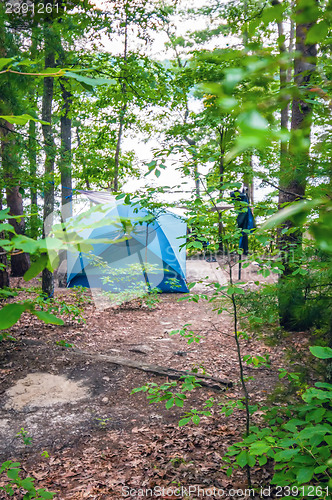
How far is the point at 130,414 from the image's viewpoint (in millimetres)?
2645

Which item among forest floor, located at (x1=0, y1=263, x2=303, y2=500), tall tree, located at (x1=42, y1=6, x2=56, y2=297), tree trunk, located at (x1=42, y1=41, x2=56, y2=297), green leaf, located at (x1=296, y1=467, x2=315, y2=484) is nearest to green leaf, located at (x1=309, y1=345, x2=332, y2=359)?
green leaf, located at (x1=296, y1=467, x2=315, y2=484)

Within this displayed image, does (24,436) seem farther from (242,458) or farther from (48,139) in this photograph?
(48,139)

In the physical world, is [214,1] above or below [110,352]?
above

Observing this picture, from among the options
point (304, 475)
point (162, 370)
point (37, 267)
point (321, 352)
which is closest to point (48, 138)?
point (162, 370)

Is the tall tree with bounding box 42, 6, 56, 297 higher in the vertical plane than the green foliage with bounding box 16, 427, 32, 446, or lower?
higher

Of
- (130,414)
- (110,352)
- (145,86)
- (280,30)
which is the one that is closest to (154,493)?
(130,414)

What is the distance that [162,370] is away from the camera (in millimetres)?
3195

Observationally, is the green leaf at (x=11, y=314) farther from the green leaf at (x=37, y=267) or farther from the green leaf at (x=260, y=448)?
the green leaf at (x=260, y=448)

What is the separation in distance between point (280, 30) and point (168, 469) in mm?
9571

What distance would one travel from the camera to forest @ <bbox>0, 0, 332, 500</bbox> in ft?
2.14

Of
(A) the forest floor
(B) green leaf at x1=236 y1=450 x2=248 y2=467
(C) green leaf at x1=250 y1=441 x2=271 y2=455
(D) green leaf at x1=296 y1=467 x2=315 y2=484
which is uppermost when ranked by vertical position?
(D) green leaf at x1=296 y1=467 x2=315 y2=484

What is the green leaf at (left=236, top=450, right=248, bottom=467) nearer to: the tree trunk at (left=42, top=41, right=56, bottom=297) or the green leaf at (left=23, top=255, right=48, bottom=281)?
the green leaf at (left=23, top=255, right=48, bottom=281)

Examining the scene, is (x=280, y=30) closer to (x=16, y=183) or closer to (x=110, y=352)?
(x=16, y=183)

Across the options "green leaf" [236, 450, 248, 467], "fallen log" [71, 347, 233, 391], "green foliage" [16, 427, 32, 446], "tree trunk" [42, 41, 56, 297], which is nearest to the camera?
"green leaf" [236, 450, 248, 467]
